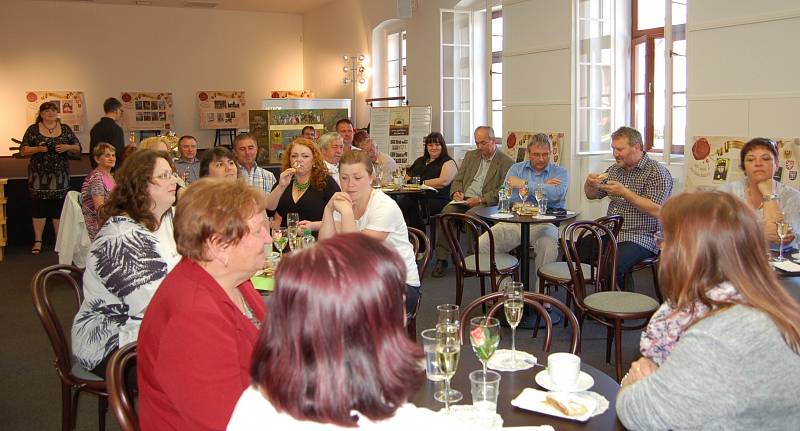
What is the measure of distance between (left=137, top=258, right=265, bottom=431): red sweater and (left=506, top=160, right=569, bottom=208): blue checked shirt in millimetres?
3972

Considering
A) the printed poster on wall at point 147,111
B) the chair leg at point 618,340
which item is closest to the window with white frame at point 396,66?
the printed poster on wall at point 147,111

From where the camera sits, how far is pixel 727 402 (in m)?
1.54

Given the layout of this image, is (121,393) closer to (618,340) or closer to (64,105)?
(618,340)

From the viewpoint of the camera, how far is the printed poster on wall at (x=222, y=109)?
50.6 ft

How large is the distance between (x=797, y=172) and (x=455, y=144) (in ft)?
18.4

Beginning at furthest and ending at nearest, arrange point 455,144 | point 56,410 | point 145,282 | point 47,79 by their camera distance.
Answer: point 47,79 → point 455,144 → point 56,410 → point 145,282

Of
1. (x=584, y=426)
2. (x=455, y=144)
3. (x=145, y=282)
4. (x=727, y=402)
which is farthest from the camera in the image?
(x=455, y=144)

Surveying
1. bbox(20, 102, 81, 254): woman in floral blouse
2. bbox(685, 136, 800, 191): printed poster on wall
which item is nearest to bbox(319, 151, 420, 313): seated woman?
bbox(685, 136, 800, 191): printed poster on wall

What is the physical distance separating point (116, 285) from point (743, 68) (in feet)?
16.5

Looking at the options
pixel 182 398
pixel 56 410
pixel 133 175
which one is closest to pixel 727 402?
pixel 182 398

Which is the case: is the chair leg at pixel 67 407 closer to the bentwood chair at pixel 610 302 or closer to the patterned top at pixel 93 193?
the bentwood chair at pixel 610 302

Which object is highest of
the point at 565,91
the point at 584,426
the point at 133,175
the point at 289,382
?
the point at 565,91

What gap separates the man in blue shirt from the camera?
5418 mm

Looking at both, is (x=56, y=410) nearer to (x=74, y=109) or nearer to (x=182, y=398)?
(x=182, y=398)
